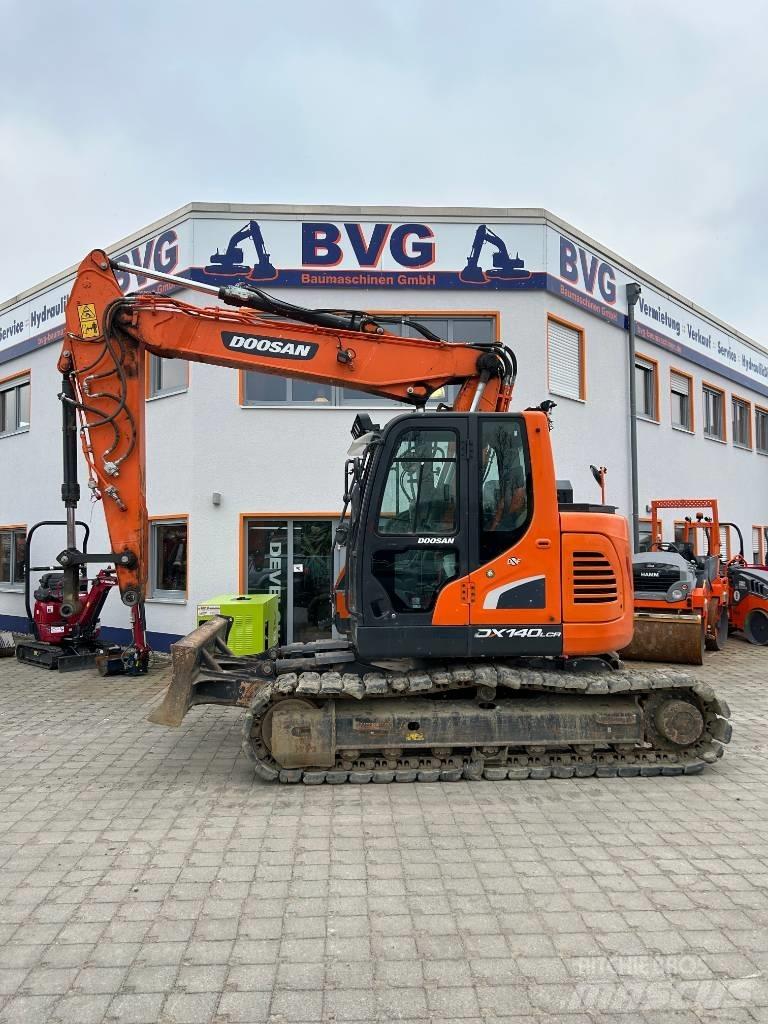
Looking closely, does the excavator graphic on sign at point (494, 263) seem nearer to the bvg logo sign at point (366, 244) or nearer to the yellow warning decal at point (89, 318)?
the bvg logo sign at point (366, 244)

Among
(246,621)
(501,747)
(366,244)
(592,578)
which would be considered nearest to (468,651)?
(501,747)

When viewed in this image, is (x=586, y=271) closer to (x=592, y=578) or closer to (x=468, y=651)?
(x=592, y=578)

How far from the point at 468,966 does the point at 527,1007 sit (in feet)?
1.15

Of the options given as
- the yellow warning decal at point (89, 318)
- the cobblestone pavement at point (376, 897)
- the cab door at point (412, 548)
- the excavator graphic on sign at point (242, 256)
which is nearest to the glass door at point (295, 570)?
the excavator graphic on sign at point (242, 256)

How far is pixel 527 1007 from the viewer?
301cm

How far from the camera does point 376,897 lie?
12.9 feet

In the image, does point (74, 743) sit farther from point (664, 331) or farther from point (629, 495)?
point (664, 331)

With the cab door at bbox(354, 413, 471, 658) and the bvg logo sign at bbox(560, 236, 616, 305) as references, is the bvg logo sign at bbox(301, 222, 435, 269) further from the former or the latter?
the cab door at bbox(354, 413, 471, 658)

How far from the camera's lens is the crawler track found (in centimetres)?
577

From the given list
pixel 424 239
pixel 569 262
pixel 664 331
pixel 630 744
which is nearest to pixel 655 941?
pixel 630 744

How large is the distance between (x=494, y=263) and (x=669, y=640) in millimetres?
6540

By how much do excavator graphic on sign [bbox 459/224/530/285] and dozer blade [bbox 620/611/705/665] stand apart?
5865 mm

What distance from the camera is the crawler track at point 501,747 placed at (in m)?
5.77

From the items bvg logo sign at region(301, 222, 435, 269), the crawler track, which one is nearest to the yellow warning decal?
the crawler track
